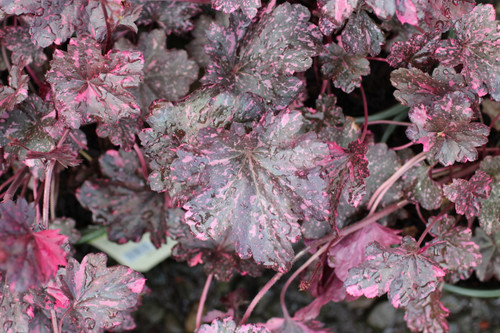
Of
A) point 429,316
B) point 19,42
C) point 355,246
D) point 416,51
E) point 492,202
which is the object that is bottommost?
point 429,316

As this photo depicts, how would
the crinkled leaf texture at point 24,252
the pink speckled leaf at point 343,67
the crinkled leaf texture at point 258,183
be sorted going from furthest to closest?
1. the pink speckled leaf at point 343,67
2. the crinkled leaf texture at point 258,183
3. the crinkled leaf texture at point 24,252

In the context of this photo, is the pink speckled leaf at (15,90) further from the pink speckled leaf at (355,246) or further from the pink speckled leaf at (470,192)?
the pink speckled leaf at (470,192)

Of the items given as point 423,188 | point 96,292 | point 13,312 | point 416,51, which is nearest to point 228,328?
point 96,292

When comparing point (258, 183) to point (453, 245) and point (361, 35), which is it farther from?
point (453, 245)

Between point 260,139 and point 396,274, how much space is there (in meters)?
0.32

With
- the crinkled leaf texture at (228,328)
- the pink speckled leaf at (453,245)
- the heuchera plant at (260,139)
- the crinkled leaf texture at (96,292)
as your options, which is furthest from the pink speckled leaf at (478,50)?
the crinkled leaf texture at (96,292)

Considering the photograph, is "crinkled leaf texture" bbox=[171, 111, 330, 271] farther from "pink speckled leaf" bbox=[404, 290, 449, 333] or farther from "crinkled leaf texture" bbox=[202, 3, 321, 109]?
"pink speckled leaf" bbox=[404, 290, 449, 333]

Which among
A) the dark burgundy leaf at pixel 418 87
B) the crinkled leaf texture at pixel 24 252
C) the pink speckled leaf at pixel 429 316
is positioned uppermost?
the dark burgundy leaf at pixel 418 87

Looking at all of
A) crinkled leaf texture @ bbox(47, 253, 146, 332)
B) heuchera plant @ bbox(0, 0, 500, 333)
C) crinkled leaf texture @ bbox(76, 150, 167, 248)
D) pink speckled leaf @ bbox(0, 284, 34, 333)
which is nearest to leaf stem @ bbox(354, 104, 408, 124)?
heuchera plant @ bbox(0, 0, 500, 333)

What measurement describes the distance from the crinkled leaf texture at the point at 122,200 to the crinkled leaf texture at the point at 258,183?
0.30 meters

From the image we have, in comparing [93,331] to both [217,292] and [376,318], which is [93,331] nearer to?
[217,292]

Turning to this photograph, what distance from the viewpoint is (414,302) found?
0.80 m

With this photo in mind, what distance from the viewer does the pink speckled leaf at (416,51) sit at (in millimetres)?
708

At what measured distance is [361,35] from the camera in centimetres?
72
